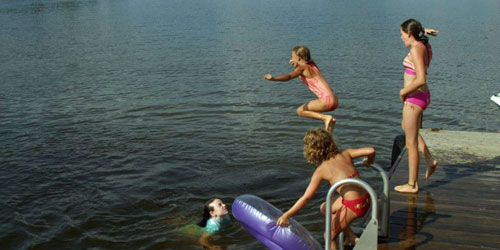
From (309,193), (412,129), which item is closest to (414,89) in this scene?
(412,129)

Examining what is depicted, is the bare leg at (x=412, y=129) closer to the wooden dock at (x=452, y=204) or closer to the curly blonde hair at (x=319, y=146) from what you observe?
the wooden dock at (x=452, y=204)

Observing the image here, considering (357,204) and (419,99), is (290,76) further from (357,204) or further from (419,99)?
(357,204)

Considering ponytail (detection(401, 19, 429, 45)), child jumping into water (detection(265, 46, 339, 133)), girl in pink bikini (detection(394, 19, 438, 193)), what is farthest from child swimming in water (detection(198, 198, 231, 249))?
ponytail (detection(401, 19, 429, 45))

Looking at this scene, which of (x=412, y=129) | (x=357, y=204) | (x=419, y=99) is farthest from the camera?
(x=412, y=129)

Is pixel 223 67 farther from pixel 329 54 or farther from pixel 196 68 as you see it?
pixel 329 54

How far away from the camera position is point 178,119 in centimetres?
1537

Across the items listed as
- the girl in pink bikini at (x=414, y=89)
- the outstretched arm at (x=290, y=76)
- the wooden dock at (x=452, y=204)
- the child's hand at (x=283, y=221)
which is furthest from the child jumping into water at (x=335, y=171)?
the outstretched arm at (x=290, y=76)

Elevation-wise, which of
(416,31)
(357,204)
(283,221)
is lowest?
(283,221)

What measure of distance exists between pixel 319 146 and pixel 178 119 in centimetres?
991

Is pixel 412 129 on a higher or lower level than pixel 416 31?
lower

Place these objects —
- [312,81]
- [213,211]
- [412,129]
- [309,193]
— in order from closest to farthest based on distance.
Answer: [309,193]
[412,129]
[312,81]
[213,211]

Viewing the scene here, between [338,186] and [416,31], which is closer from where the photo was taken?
[338,186]

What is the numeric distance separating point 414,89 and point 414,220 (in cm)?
156

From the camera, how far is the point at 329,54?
25.0 metres
